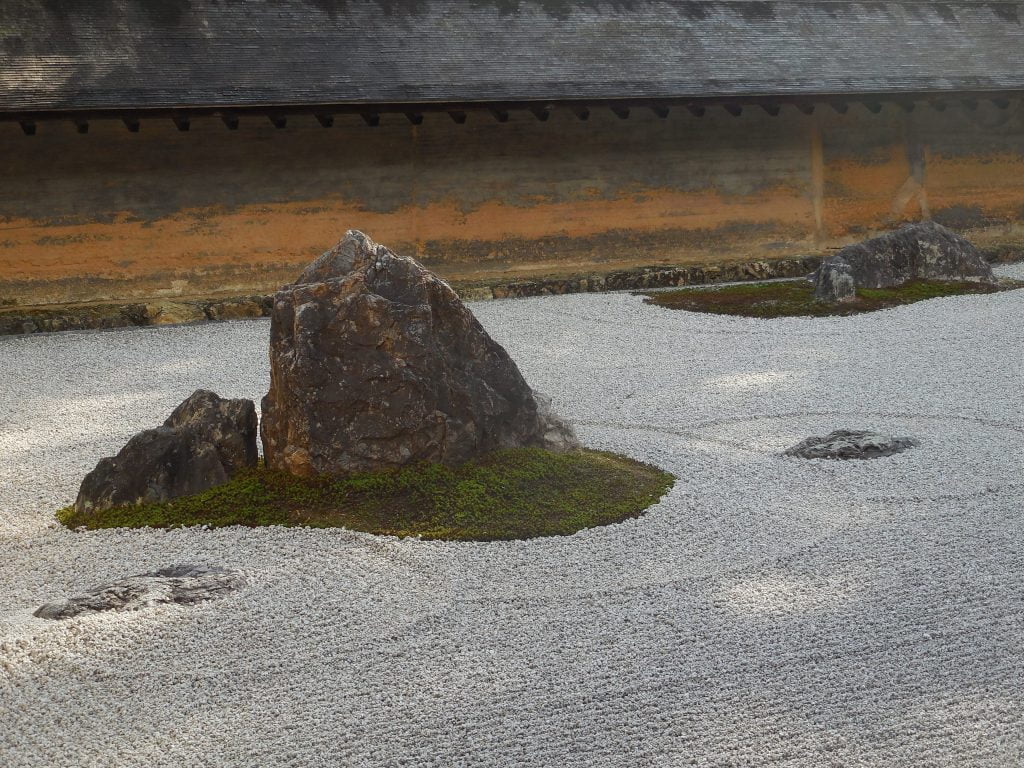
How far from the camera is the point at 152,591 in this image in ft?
15.0

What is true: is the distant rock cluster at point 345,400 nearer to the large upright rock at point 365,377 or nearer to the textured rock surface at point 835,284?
the large upright rock at point 365,377

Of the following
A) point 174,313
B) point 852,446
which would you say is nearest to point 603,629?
point 852,446

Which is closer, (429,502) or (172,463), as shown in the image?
(429,502)

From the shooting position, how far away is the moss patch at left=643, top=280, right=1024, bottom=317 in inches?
465

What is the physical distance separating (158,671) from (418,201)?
10.5 m

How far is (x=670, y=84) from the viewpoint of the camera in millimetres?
14141

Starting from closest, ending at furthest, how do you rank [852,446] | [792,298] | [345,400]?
[345,400] → [852,446] → [792,298]

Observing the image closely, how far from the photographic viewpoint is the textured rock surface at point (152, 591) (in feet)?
14.7

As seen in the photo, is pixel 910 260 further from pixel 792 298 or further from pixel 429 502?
pixel 429 502

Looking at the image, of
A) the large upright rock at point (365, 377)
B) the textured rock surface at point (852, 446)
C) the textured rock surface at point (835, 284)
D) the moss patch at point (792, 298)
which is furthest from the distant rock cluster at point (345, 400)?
the textured rock surface at point (835, 284)

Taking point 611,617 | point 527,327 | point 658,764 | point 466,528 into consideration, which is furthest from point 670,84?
point 658,764

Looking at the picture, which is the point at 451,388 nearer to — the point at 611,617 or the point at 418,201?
the point at 611,617

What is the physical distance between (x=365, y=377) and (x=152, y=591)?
5.17 feet

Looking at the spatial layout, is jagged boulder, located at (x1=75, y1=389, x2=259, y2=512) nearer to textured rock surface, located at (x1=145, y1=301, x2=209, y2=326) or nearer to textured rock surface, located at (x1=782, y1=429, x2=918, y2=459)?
textured rock surface, located at (x1=782, y1=429, x2=918, y2=459)
